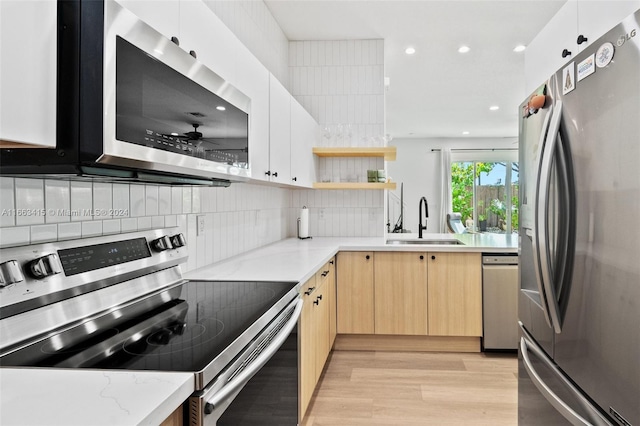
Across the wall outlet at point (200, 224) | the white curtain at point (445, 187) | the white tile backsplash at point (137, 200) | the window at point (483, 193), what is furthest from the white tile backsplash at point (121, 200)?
the window at point (483, 193)

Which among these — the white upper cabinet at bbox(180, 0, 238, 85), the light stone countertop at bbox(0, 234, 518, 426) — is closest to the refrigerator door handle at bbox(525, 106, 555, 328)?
the light stone countertop at bbox(0, 234, 518, 426)

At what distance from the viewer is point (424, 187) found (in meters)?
8.99

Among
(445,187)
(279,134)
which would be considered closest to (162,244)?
(279,134)

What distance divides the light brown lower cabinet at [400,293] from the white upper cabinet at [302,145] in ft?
2.82

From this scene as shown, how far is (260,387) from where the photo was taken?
1.15m

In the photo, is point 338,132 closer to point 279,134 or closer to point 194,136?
point 279,134

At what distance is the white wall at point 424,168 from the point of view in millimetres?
8914

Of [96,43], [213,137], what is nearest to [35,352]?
[96,43]

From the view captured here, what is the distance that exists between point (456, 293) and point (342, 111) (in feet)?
6.29

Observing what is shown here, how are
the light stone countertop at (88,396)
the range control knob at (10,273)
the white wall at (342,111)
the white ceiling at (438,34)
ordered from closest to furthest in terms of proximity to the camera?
1. the light stone countertop at (88,396)
2. the range control knob at (10,273)
3. the white ceiling at (438,34)
4. the white wall at (342,111)

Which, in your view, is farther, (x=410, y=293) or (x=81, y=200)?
(x=410, y=293)

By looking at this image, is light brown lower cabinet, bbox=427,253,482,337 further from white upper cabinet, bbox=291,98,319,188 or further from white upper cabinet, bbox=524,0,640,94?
white upper cabinet, bbox=524,0,640,94

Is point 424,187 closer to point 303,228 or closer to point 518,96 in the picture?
point 518,96

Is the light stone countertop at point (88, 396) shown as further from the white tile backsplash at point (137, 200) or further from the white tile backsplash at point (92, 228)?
the white tile backsplash at point (137, 200)
